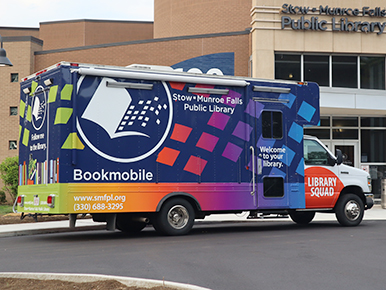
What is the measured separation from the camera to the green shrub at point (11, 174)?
77.4ft

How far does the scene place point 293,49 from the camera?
70.0ft

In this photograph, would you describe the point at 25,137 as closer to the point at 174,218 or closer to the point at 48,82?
the point at 48,82

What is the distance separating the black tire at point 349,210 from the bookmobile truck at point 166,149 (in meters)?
0.06

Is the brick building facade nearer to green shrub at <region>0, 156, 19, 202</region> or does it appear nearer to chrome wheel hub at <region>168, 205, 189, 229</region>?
green shrub at <region>0, 156, 19, 202</region>

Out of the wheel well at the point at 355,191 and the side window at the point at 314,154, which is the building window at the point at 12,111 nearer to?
the side window at the point at 314,154

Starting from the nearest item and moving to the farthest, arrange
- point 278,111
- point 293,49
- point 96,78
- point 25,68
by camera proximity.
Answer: point 96,78
point 278,111
point 293,49
point 25,68

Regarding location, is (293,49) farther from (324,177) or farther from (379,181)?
(324,177)

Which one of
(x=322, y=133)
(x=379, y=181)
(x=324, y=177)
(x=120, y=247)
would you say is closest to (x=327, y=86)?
(x=322, y=133)

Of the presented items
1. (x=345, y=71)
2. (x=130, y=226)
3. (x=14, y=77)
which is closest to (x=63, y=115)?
(x=130, y=226)

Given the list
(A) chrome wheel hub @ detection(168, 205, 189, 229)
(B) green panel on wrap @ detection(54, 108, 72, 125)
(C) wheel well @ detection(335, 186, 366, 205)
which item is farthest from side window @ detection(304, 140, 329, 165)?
(B) green panel on wrap @ detection(54, 108, 72, 125)

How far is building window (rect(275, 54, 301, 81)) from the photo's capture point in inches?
852

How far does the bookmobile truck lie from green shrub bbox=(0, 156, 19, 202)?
40.7 feet

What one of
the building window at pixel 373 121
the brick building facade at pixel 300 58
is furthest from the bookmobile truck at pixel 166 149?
the building window at pixel 373 121

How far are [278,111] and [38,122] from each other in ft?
18.2
